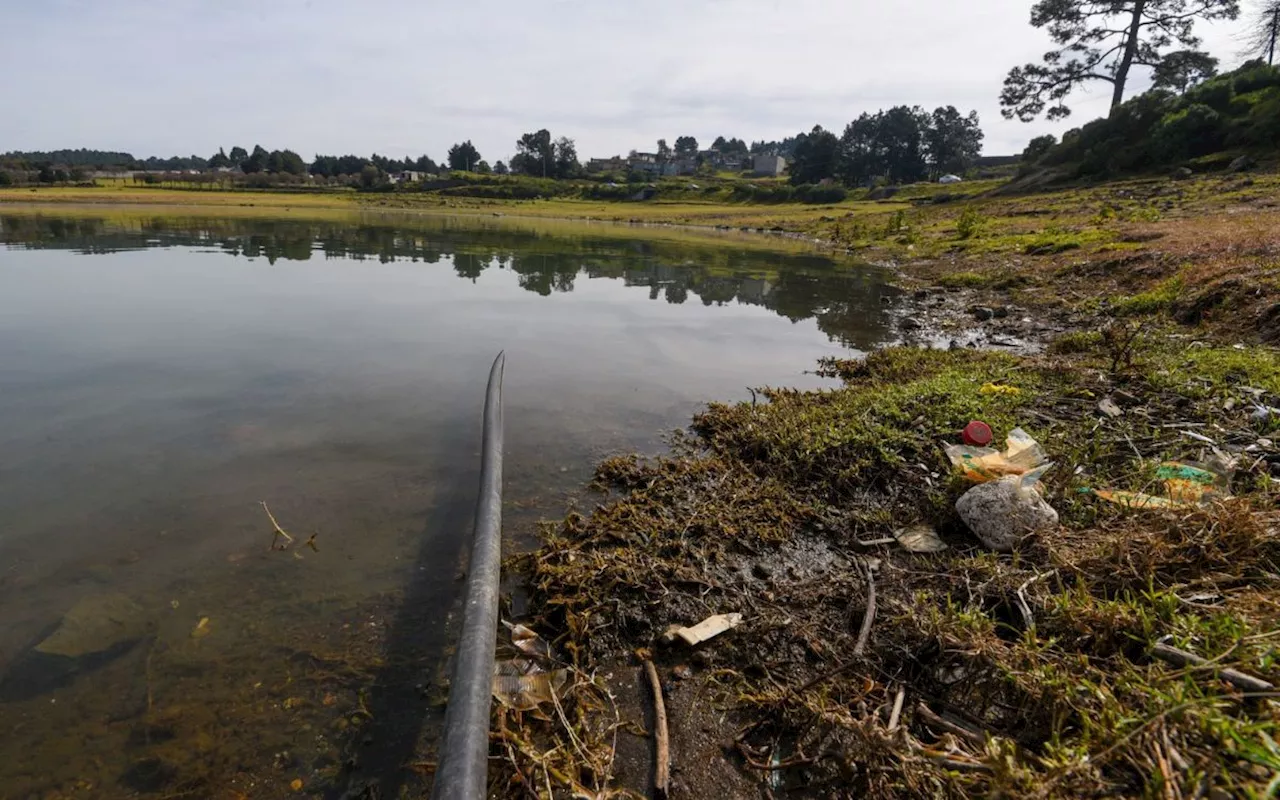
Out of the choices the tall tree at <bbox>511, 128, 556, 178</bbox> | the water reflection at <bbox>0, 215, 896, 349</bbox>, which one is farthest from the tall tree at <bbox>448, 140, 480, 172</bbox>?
the water reflection at <bbox>0, 215, 896, 349</bbox>

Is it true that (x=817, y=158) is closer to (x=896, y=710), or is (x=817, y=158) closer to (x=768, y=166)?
(x=768, y=166)

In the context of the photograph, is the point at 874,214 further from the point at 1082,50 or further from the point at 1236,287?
the point at 1236,287

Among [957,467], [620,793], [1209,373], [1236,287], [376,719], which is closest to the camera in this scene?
[620,793]

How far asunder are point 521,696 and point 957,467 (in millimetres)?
3718

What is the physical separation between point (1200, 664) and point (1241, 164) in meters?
48.5

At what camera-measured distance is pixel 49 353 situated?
830 cm

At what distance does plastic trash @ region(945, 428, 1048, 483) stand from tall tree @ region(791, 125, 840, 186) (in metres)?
105

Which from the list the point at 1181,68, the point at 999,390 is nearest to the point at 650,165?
the point at 1181,68

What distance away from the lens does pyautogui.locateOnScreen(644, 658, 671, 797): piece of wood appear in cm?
267

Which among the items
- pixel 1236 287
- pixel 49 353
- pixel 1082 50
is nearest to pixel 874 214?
pixel 1082 50

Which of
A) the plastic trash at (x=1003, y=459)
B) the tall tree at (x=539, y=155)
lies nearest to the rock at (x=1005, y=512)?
the plastic trash at (x=1003, y=459)

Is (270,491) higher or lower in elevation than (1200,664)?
lower

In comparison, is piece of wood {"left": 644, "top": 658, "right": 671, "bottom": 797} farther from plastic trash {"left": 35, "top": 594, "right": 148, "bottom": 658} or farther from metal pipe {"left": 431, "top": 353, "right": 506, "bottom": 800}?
plastic trash {"left": 35, "top": 594, "right": 148, "bottom": 658}

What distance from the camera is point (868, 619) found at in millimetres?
3391
